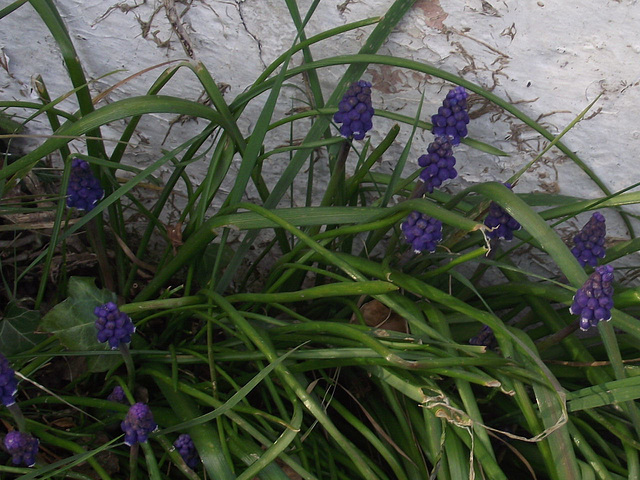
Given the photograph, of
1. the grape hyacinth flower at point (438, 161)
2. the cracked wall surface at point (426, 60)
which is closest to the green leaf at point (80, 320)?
the cracked wall surface at point (426, 60)

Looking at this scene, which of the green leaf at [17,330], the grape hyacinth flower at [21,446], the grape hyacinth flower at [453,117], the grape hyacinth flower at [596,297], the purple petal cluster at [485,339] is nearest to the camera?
the grape hyacinth flower at [596,297]

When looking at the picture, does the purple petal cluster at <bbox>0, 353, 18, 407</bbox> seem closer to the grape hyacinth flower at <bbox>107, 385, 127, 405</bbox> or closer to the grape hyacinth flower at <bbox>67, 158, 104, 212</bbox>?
the grape hyacinth flower at <bbox>107, 385, 127, 405</bbox>

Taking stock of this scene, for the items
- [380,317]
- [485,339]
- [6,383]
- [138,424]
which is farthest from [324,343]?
[6,383]

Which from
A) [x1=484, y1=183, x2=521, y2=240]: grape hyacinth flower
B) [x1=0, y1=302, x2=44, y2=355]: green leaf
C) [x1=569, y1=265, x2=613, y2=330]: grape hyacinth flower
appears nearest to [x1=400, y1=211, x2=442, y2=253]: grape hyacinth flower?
[x1=484, y1=183, x2=521, y2=240]: grape hyacinth flower

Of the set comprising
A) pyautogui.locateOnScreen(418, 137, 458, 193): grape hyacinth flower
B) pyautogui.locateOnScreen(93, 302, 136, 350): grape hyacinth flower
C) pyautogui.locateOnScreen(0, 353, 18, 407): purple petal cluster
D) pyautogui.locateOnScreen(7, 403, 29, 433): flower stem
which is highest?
pyautogui.locateOnScreen(418, 137, 458, 193): grape hyacinth flower

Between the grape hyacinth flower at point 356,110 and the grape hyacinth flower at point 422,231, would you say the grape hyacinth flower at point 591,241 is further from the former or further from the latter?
the grape hyacinth flower at point 356,110

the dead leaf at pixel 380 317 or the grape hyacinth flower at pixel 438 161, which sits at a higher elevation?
the grape hyacinth flower at pixel 438 161

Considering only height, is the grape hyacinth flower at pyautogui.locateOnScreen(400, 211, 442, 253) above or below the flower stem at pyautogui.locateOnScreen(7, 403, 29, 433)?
above

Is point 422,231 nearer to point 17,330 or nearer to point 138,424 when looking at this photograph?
point 138,424
